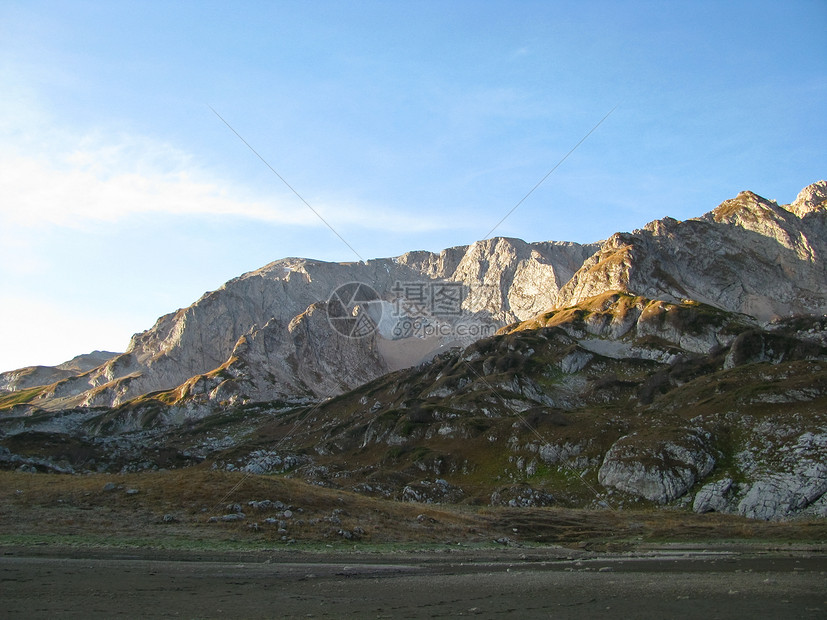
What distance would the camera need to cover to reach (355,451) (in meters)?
130

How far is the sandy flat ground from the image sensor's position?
19.2 metres

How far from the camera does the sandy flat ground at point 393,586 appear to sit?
19188 millimetres

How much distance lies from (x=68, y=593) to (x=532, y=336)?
585ft

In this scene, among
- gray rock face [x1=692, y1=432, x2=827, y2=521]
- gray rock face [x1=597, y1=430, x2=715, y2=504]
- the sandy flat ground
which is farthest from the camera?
gray rock face [x1=597, y1=430, x2=715, y2=504]

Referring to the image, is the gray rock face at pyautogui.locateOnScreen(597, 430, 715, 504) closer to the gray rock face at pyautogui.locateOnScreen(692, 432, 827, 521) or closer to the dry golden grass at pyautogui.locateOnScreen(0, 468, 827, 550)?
the gray rock face at pyautogui.locateOnScreen(692, 432, 827, 521)

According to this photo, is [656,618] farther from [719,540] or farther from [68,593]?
[719,540]

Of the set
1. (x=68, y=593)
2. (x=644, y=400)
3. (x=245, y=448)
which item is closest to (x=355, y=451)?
(x=245, y=448)

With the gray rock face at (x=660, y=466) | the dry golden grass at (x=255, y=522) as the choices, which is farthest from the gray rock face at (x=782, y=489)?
the dry golden grass at (x=255, y=522)

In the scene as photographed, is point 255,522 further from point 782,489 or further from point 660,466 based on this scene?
point 782,489

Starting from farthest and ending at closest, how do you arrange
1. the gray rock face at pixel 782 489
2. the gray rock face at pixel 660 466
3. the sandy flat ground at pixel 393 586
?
1. the gray rock face at pixel 660 466
2. the gray rock face at pixel 782 489
3. the sandy flat ground at pixel 393 586

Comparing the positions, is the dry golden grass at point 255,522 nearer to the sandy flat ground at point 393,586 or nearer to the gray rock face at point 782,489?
the sandy flat ground at point 393,586

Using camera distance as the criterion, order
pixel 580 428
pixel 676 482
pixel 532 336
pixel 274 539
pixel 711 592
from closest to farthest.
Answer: pixel 711 592 < pixel 274 539 < pixel 676 482 < pixel 580 428 < pixel 532 336

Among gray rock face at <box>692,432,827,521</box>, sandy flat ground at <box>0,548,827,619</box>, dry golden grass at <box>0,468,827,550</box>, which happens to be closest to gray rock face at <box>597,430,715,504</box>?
gray rock face at <box>692,432,827,521</box>

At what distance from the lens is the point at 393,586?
24406 mm
